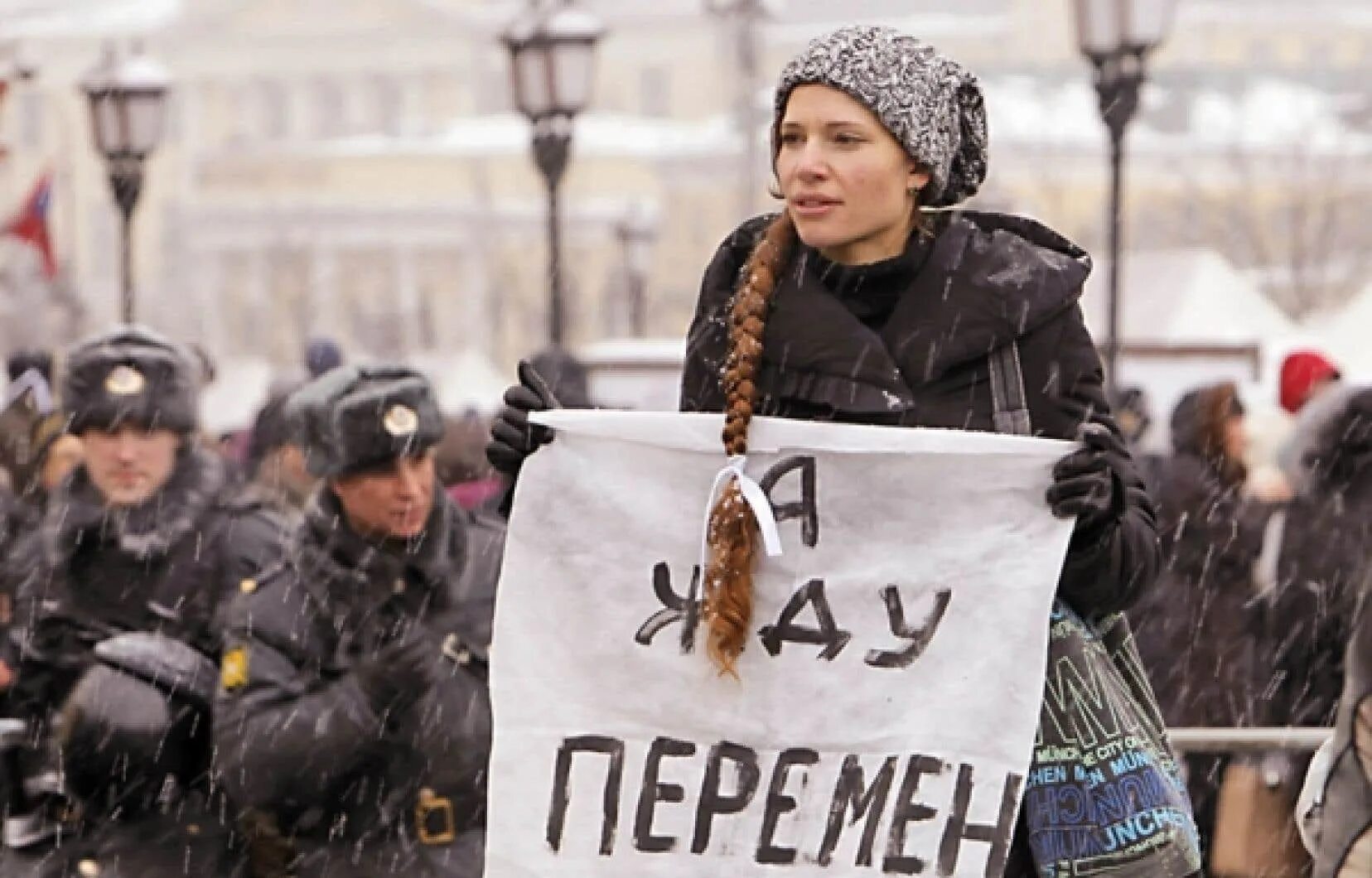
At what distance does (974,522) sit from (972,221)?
367 mm

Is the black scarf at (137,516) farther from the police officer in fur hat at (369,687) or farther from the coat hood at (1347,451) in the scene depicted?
the coat hood at (1347,451)

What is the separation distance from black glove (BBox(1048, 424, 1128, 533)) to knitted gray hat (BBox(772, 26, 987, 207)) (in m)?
0.37

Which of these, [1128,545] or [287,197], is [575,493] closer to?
[1128,545]

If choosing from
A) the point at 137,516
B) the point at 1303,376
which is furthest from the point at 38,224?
the point at 137,516

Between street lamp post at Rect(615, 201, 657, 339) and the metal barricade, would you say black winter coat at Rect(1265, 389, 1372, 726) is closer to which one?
the metal barricade

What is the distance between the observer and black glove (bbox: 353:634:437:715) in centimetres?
491

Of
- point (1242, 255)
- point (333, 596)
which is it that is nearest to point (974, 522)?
point (333, 596)

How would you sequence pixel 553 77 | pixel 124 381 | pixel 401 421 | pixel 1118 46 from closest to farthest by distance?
pixel 401 421
pixel 124 381
pixel 1118 46
pixel 553 77

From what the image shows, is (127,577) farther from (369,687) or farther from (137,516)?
(369,687)

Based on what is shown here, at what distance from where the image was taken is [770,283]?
391 cm

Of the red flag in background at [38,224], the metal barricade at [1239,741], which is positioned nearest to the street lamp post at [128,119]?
the red flag in background at [38,224]

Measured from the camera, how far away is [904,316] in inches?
153

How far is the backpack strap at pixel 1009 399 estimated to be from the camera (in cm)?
388

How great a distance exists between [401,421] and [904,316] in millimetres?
1638
